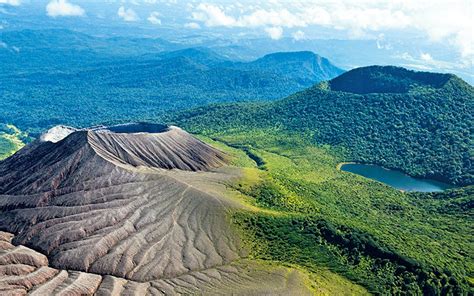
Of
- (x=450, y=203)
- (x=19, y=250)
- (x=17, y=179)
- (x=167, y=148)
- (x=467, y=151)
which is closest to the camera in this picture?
(x=19, y=250)

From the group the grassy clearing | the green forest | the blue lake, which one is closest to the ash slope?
the grassy clearing

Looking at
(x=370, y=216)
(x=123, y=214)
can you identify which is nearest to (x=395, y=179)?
(x=370, y=216)

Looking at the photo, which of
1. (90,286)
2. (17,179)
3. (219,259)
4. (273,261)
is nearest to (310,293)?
(273,261)

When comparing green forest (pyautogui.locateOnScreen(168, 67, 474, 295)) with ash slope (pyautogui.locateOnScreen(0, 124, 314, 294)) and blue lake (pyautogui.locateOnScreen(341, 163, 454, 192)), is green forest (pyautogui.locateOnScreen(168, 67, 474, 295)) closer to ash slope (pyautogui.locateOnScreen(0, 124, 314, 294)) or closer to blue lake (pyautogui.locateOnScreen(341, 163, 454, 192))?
blue lake (pyautogui.locateOnScreen(341, 163, 454, 192))

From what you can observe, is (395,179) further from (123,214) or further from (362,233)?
(123,214)

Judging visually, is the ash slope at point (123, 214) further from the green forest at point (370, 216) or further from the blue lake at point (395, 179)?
the blue lake at point (395, 179)

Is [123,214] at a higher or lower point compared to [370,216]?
higher

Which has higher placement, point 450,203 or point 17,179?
point 17,179

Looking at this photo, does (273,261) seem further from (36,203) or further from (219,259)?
(36,203)
